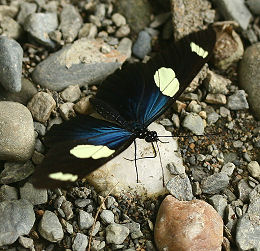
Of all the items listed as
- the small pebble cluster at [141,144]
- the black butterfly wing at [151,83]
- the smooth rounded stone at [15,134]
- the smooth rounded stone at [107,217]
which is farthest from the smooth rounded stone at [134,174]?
the smooth rounded stone at [15,134]

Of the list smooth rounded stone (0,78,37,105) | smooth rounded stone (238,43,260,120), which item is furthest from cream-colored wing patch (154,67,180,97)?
smooth rounded stone (0,78,37,105)

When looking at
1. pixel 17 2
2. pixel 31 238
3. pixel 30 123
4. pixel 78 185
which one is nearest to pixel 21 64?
pixel 30 123

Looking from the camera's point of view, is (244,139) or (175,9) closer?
(244,139)

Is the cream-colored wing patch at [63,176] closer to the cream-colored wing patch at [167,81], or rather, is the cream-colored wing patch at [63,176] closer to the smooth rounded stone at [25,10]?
the cream-colored wing patch at [167,81]

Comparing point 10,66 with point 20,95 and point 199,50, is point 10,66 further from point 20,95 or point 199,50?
point 199,50

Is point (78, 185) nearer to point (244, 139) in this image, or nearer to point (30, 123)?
point (30, 123)

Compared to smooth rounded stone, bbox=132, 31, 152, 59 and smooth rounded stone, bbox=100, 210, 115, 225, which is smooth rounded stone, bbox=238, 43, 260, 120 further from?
smooth rounded stone, bbox=100, 210, 115, 225
